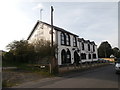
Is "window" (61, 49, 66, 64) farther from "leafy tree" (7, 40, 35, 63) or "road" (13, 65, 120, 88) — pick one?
"road" (13, 65, 120, 88)

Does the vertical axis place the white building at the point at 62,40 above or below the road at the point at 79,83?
above

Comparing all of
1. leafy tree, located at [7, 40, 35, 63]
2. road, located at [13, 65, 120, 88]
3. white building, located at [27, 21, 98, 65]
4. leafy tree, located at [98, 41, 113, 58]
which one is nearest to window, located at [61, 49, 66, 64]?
white building, located at [27, 21, 98, 65]

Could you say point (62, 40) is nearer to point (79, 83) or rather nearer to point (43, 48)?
point (43, 48)

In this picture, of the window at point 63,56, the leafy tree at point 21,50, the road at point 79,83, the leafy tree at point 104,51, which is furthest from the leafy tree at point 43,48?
the leafy tree at point 104,51

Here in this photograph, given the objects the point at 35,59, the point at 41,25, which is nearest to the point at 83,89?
the point at 35,59

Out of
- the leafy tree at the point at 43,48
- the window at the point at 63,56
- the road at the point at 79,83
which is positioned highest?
the leafy tree at the point at 43,48

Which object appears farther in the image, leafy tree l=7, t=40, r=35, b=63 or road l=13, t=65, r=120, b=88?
leafy tree l=7, t=40, r=35, b=63

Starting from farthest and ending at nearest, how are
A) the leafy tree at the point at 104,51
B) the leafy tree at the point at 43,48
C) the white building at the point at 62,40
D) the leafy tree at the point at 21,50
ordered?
the leafy tree at the point at 104,51
the white building at the point at 62,40
the leafy tree at the point at 21,50
the leafy tree at the point at 43,48

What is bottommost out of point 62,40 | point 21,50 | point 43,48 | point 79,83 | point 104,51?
point 79,83

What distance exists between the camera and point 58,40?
24.1m

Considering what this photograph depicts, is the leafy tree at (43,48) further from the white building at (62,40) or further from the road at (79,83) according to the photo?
the road at (79,83)

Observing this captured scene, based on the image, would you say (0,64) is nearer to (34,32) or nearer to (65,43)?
(34,32)

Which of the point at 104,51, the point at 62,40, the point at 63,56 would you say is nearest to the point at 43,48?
the point at 62,40

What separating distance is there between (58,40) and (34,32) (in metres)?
6.91
